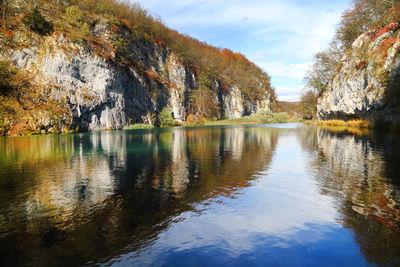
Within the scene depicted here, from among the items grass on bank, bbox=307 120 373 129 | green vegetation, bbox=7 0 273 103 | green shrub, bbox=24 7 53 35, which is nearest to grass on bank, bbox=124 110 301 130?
green vegetation, bbox=7 0 273 103

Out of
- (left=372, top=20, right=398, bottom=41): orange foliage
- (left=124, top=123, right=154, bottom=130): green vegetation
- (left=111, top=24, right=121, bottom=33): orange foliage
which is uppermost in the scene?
(left=111, top=24, right=121, bottom=33): orange foliage

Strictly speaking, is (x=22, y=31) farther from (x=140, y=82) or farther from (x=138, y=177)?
(x=138, y=177)

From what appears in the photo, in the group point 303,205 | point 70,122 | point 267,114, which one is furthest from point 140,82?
point 303,205

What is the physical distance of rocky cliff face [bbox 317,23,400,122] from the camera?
93.2ft

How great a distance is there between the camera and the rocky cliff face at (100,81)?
41.5 metres

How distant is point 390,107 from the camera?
29.8 metres

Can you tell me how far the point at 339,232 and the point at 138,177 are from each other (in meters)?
6.85

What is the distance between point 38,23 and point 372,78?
53021 millimetres

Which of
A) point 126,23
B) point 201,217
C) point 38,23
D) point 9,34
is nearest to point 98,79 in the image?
point 38,23

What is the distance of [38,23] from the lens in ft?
139

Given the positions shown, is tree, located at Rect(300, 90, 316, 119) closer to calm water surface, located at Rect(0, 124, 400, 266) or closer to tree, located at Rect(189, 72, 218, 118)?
tree, located at Rect(189, 72, 218, 118)

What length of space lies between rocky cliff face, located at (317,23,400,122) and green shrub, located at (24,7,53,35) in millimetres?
52216

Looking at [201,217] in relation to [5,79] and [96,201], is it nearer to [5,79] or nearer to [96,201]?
[96,201]

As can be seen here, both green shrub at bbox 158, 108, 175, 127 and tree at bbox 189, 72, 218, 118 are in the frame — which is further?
tree at bbox 189, 72, 218, 118
